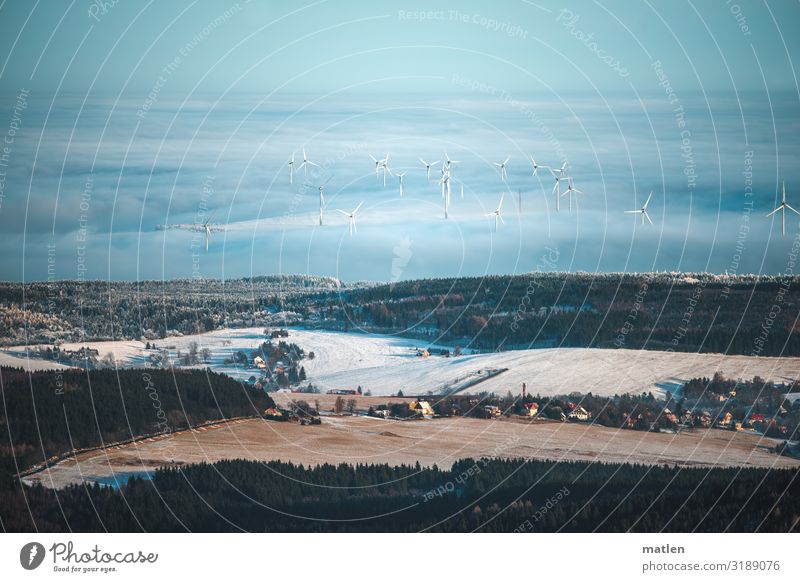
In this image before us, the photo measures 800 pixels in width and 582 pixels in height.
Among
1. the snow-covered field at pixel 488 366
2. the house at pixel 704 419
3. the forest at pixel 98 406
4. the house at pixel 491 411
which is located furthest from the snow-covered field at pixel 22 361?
the house at pixel 704 419

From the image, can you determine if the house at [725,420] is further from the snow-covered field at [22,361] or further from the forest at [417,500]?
the snow-covered field at [22,361]

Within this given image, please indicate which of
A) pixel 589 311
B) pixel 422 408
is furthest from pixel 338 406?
pixel 589 311

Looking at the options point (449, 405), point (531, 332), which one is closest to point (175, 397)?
point (449, 405)
